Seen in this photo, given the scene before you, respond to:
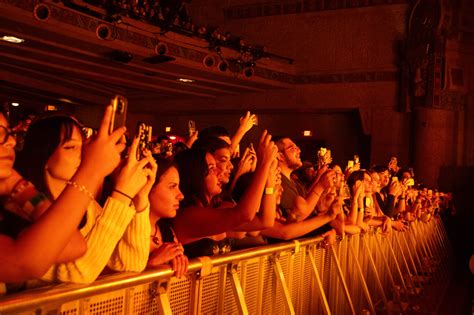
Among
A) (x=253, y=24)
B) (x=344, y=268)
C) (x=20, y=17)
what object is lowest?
(x=344, y=268)

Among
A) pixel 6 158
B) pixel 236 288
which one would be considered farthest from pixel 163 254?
pixel 6 158

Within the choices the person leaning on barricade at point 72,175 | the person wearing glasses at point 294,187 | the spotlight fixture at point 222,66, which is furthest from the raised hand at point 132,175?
the spotlight fixture at point 222,66

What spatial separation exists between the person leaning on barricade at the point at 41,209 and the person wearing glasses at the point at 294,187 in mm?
2370

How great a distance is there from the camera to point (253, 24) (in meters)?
16.7

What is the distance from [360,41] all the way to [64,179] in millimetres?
14354

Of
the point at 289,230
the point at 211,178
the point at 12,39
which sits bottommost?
the point at 289,230

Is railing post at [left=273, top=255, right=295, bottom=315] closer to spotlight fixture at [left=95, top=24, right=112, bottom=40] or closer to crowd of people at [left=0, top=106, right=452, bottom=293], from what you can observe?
crowd of people at [left=0, top=106, right=452, bottom=293]

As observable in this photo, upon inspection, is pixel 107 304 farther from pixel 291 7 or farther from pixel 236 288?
pixel 291 7

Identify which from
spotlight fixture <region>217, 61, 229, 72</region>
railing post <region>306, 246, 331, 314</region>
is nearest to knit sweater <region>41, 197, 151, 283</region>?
railing post <region>306, 246, 331, 314</region>

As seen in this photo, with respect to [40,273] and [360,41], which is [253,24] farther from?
[40,273]

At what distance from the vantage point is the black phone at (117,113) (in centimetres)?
157

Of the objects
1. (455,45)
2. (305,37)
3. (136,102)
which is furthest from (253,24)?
(455,45)

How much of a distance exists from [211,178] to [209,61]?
11244 mm

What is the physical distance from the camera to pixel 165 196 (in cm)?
236
